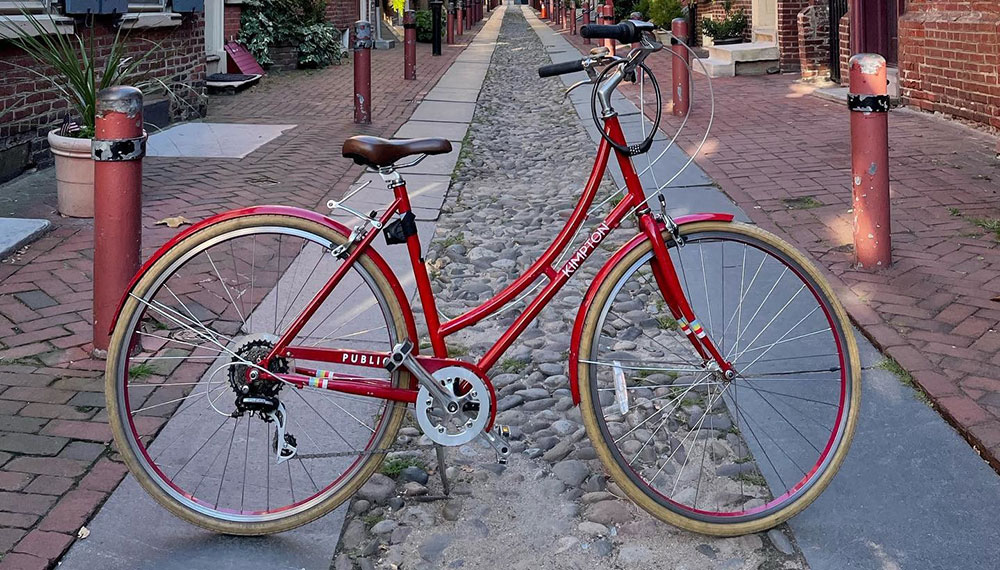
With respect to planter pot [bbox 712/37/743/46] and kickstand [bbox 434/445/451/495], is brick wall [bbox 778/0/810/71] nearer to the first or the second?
planter pot [bbox 712/37/743/46]

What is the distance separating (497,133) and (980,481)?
776 centimetres

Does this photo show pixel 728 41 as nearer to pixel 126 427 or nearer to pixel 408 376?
pixel 408 376

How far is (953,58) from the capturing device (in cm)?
898

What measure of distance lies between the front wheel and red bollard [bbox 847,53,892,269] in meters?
0.74

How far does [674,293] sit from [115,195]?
2.07 metres

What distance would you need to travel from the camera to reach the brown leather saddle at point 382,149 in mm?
2600

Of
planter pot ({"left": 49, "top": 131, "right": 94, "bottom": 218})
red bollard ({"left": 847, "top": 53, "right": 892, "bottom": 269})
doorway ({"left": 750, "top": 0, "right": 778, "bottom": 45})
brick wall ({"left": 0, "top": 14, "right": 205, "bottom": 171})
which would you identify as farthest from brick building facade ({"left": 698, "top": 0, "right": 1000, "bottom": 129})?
planter pot ({"left": 49, "top": 131, "right": 94, "bottom": 218})

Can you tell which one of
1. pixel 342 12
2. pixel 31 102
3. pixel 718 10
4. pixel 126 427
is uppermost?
pixel 342 12

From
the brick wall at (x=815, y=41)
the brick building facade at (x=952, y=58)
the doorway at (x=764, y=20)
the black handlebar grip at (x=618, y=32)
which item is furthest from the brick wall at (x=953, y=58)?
the black handlebar grip at (x=618, y=32)

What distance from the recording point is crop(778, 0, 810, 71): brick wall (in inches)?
573

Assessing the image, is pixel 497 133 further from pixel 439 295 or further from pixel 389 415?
pixel 389 415

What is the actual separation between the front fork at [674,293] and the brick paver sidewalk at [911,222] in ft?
3.04

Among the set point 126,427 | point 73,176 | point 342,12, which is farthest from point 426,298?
point 342,12

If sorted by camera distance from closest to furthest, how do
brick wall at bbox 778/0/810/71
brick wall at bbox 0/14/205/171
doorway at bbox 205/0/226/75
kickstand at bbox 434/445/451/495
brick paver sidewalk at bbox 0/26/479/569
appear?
brick paver sidewalk at bbox 0/26/479/569 → kickstand at bbox 434/445/451/495 → brick wall at bbox 0/14/205/171 → doorway at bbox 205/0/226/75 → brick wall at bbox 778/0/810/71
